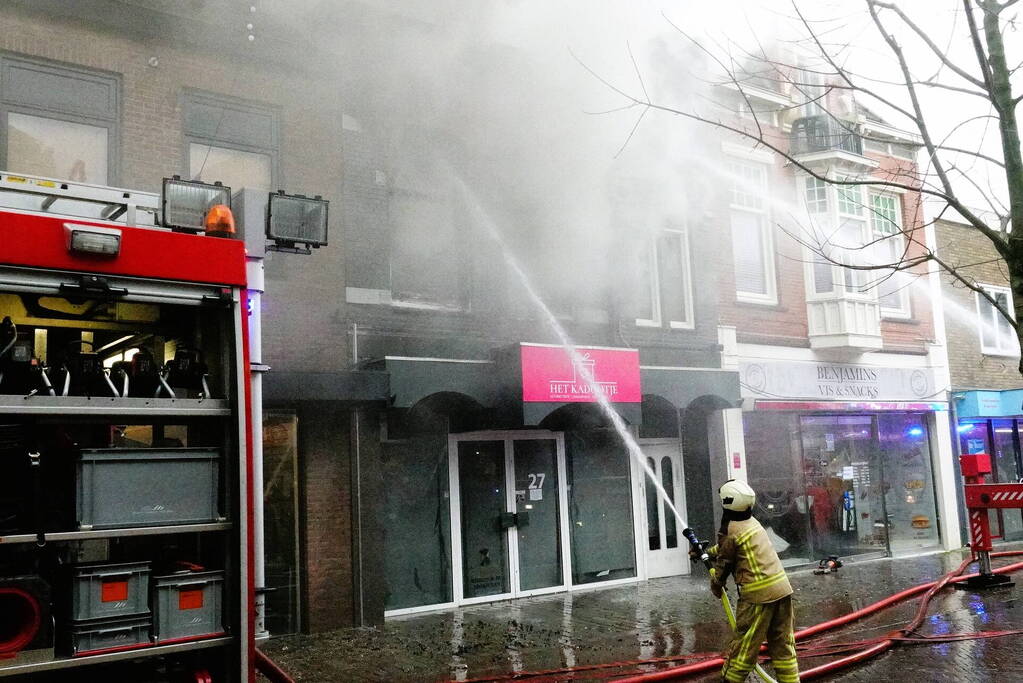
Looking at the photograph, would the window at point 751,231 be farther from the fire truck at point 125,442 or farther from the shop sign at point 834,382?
the fire truck at point 125,442

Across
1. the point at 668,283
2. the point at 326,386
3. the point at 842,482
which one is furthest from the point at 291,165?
the point at 842,482

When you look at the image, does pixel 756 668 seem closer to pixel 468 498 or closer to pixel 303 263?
pixel 468 498

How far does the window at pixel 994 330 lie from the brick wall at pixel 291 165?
481 inches

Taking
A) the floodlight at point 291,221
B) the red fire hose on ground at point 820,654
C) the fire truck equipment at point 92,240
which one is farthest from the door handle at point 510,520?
the fire truck equipment at point 92,240

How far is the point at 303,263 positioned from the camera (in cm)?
855

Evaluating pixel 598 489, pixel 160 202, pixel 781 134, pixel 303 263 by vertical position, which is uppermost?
pixel 781 134

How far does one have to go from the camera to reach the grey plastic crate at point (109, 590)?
11.3 ft

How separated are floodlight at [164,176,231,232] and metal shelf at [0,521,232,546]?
54.7 inches

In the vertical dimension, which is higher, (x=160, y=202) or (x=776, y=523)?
(x=160, y=202)

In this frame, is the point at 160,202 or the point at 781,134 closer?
the point at 160,202

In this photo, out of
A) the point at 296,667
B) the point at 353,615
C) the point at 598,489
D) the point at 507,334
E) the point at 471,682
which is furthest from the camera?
the point at 598,489

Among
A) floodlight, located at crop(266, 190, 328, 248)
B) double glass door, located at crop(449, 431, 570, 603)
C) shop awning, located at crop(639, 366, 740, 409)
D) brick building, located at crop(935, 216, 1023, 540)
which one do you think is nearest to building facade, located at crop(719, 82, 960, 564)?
brick building, located at crop(935, 216, 1023, 540)

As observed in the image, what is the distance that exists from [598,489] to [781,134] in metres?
6.41

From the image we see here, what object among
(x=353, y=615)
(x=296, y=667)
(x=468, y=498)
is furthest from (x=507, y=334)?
(x=296, y=667)
